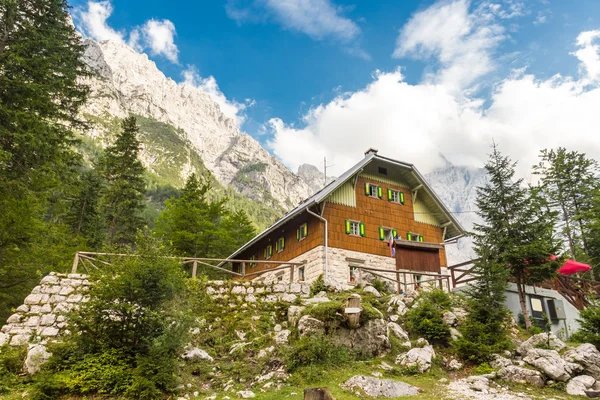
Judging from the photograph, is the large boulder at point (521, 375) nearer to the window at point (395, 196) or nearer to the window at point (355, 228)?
the window at point (355, 228)

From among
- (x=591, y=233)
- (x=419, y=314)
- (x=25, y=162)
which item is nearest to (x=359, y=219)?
(x=419, y=314)

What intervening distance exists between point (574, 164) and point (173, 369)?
35937 millimetres

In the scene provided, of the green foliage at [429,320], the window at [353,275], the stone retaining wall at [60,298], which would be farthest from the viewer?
the window at [353,275]

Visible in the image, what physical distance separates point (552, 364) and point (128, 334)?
12982 millimetres

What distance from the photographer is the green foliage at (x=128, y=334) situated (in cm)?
1098

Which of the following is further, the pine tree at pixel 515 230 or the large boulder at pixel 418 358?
the pine tree at pixel 515 230

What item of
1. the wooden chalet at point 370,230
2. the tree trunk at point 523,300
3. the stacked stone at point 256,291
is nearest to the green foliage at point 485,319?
the tree trunk at point 523,300

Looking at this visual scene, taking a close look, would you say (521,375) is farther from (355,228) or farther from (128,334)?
(355,228)

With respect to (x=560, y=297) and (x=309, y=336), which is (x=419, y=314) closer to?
(x=309, y=336)

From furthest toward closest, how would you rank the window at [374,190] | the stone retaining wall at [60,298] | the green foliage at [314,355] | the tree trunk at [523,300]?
the window at [374,190], the tree trunk at [523,300], the stone retaining wall at [60,298], the green foliage at [314,355]

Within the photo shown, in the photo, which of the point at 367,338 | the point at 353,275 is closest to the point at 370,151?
the point at 353,275

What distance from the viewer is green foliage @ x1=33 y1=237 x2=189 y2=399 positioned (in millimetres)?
10984

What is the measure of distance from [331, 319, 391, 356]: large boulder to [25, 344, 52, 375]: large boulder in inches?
355

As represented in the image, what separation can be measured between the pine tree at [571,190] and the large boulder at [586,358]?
23098 millimetres
